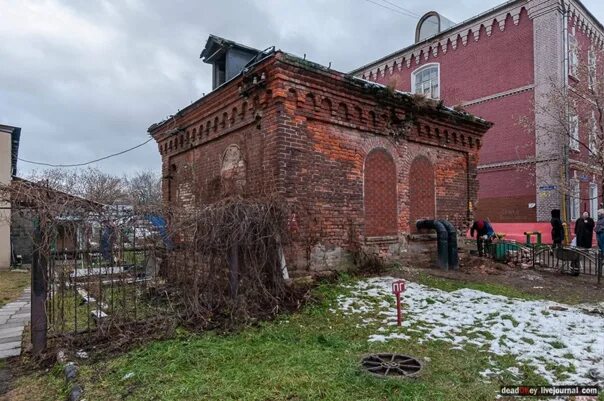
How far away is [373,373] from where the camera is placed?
12.8 feet

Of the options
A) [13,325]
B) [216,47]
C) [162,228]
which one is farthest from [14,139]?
[162,228]

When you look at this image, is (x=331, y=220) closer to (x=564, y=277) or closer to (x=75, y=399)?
(x=75, y=399)

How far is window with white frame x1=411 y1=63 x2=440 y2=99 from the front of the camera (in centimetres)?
2178

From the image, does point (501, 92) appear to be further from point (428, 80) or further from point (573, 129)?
point (428, 80)

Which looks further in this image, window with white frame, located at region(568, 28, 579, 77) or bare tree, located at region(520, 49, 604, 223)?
window with white frame, located at region(568, 28, 579, 77)

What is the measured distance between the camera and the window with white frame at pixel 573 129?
53.2 ft

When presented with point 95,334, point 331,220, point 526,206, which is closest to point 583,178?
point 526,206

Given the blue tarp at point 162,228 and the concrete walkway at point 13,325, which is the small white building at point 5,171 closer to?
the concrete walkway at point 13,325

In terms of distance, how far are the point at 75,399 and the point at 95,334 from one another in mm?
1716

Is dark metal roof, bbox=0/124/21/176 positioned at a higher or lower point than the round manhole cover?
higher

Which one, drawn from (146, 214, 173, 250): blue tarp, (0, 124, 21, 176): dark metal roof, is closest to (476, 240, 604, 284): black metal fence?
(146, 214, 173, 250): blue tarp

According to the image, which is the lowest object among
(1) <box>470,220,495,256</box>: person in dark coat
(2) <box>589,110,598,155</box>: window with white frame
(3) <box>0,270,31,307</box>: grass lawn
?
(3) <box>0,270,31,307</box>: grass lawn

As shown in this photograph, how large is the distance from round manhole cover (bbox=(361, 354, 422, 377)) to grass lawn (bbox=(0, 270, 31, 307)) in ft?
28.3

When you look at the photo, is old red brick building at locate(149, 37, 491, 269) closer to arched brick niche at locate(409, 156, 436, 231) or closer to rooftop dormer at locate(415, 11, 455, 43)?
arched brick niche at locate(409, 156, 436, 231)
